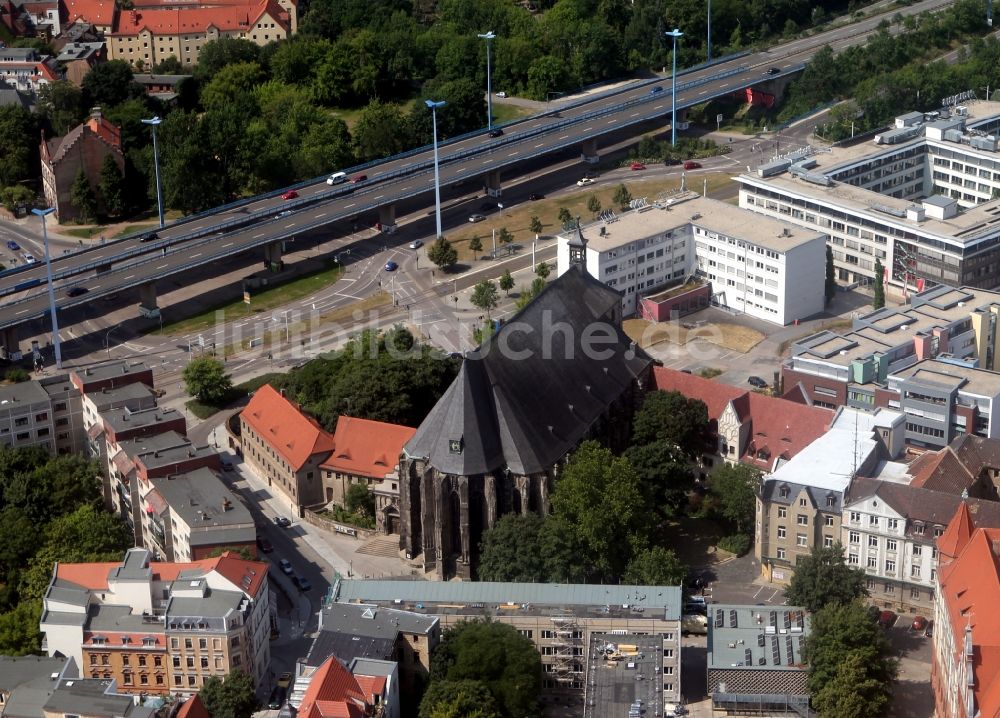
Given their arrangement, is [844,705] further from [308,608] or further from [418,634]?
[308,608]

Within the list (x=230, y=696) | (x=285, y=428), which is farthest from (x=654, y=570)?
(x=285, y=428)

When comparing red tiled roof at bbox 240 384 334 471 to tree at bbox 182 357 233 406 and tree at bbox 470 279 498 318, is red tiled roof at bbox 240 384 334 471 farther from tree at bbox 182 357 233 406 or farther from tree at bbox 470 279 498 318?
tree at bbox 470 279 498 318

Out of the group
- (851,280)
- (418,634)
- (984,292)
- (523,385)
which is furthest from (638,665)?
(851,280)

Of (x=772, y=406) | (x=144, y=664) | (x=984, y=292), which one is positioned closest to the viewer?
(x=144, y=664)

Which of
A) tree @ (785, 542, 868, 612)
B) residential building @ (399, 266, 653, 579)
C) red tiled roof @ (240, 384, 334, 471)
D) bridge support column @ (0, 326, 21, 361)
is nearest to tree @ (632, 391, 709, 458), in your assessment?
residential building @ (399, 266, 653, 579)

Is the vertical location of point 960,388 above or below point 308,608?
above

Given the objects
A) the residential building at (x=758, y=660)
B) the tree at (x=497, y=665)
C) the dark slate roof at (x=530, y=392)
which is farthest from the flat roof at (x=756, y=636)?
the dark slate roof at (x=530, y=392)
